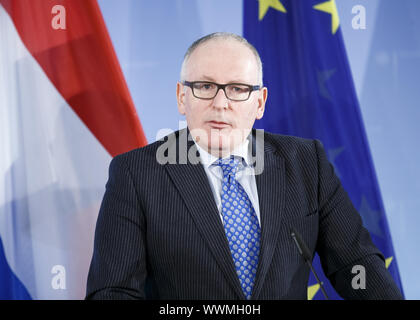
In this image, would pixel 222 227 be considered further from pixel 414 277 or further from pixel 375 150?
pixel 414 277

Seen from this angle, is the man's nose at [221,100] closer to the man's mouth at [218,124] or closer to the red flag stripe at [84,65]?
the man's mouth at [218,124]

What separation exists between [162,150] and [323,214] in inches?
23.5

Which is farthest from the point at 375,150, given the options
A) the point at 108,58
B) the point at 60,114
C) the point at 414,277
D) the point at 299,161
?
the point at 60,114

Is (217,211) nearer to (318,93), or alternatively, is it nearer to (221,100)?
(221,100)

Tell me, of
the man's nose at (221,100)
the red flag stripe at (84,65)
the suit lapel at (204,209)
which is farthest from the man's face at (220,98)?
the red flag stripe at (84,65)

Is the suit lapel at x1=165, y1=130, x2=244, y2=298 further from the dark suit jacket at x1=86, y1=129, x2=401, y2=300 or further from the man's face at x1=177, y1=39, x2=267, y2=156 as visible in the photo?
the man's face at x1=177, y1=39, x2=267, y2=156

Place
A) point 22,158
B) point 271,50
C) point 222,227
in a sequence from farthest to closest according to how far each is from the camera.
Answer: point 271,50 → point 22,158 → point 222,227

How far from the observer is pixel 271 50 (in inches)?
90.0

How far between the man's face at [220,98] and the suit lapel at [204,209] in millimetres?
115

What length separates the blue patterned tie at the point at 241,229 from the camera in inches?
56.7

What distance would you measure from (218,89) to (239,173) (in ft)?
0.95

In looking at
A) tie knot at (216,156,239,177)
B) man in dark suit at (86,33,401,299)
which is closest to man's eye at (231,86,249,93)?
man in dark suit at (86,33,401,299)

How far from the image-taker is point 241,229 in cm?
146

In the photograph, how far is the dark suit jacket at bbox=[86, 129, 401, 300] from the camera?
142 cm
